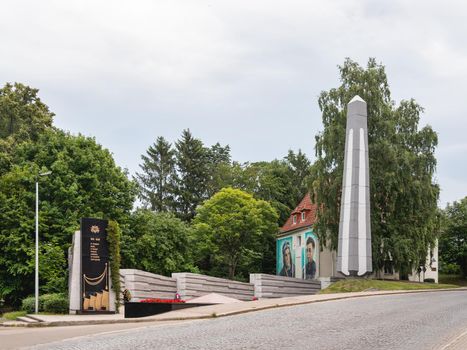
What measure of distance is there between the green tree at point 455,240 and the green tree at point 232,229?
18250mm

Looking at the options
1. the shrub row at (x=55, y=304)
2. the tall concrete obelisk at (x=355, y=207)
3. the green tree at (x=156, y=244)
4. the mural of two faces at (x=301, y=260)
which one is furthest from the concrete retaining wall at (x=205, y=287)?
the shrub row at (x=55, y=304)

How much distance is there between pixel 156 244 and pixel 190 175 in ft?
101

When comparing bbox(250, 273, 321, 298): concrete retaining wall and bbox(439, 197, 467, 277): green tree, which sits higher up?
bbox(439, 197, 467, 277): green tree

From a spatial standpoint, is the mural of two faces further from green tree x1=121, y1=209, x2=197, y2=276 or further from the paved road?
the paved road

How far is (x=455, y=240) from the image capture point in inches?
A: 2746

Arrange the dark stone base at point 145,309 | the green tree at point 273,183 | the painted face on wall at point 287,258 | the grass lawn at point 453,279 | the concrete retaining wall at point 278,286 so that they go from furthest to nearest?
1. the green tree at point 273,183
2. the painted face on wall at point 287,258
3. the grass lawn at point 453,279
4. the concrete retaining wall at point 278,286
5. the dark stone base at point 145,309

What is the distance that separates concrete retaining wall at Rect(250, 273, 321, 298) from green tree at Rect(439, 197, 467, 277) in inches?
892

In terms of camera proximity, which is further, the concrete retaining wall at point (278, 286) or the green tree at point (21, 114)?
the green tree at point (21, 114)

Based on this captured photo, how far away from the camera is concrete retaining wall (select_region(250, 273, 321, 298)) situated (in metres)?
50.2

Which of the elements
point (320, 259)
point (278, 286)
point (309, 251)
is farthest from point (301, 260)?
point (278, 286)

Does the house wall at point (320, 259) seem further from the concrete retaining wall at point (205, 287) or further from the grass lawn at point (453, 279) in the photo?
the concrete retaining wall at point (205, 287)

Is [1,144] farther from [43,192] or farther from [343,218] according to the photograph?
[343,218]

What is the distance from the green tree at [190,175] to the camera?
3125 inches

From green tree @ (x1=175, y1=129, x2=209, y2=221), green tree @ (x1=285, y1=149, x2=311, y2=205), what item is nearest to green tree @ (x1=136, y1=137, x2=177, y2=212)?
green tree @ (x1=175, y1=129, x2=209, y2=221)
